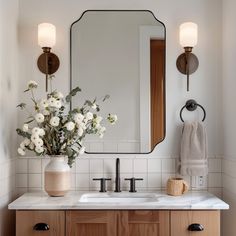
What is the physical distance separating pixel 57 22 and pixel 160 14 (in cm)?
74

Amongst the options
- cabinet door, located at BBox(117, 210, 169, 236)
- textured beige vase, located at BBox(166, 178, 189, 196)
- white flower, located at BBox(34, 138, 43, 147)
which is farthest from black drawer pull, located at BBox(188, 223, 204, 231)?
white flower, located at BBox(34, 138, 43, 147)

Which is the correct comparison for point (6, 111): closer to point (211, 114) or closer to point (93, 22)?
point (93, 22)

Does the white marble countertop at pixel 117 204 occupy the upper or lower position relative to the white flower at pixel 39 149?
lower

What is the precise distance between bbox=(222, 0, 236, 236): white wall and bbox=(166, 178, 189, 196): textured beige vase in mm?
308

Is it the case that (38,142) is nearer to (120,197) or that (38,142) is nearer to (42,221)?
(42,221)

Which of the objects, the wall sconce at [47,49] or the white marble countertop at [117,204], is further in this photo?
the wall sconce at [47,49]

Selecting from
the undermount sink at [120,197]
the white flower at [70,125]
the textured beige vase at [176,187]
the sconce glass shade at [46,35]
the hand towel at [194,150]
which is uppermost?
the sconce glass shade at [46,35]

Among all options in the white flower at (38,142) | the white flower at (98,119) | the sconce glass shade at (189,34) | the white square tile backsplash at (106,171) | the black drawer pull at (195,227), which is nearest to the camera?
the black drawer pull at (195,227)

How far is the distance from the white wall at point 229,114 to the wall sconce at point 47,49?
1.19 meters

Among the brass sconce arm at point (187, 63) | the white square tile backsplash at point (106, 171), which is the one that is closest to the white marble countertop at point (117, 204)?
the white square tile backsplash at point (106, 171)

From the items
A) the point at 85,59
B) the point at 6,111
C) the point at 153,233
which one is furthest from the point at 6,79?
the point at 153,233

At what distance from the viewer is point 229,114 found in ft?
8.46

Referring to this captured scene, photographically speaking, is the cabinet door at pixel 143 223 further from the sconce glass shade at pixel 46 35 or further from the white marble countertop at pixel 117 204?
the sconce glass shade at pixel 46 35

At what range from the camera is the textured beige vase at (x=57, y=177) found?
7.98ft
